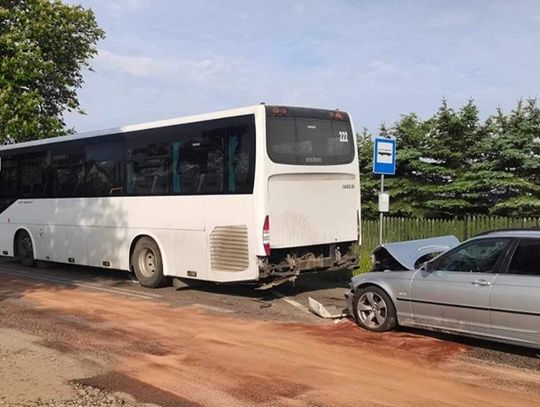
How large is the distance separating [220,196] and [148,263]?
107 inches

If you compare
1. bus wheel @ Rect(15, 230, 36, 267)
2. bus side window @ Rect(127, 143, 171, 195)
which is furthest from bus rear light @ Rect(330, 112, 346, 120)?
bus wheel @ Rect(15, 230, 36, 267)

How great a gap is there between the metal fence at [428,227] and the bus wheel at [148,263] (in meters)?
4.76

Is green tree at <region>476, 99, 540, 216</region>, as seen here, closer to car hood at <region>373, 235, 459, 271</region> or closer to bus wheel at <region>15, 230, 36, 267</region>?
car hood at <region>373, 235, 459, 271</region>

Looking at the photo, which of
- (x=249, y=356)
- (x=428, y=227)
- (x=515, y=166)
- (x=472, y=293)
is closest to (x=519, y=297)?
(x=472, y=293)

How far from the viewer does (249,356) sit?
7043 mm

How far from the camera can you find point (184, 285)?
40.5ft

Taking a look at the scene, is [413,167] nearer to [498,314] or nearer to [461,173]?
[461,173]

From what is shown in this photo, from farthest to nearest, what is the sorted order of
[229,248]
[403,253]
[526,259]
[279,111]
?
[229,248] < [279,111] < [403,253] < [526,259]

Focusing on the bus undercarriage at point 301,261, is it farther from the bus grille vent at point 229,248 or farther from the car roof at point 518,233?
the car roof at point 518,233

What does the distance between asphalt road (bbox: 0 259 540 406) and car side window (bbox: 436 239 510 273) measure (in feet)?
3.10

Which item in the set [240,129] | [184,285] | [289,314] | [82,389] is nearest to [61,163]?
[184,285]

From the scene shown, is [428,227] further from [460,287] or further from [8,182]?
[8,182]

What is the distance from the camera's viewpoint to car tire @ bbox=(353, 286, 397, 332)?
8.23m

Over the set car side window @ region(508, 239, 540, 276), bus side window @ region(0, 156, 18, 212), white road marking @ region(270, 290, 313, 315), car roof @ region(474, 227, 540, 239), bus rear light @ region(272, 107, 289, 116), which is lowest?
white road marking @ region(270, 290, 313, 315)
